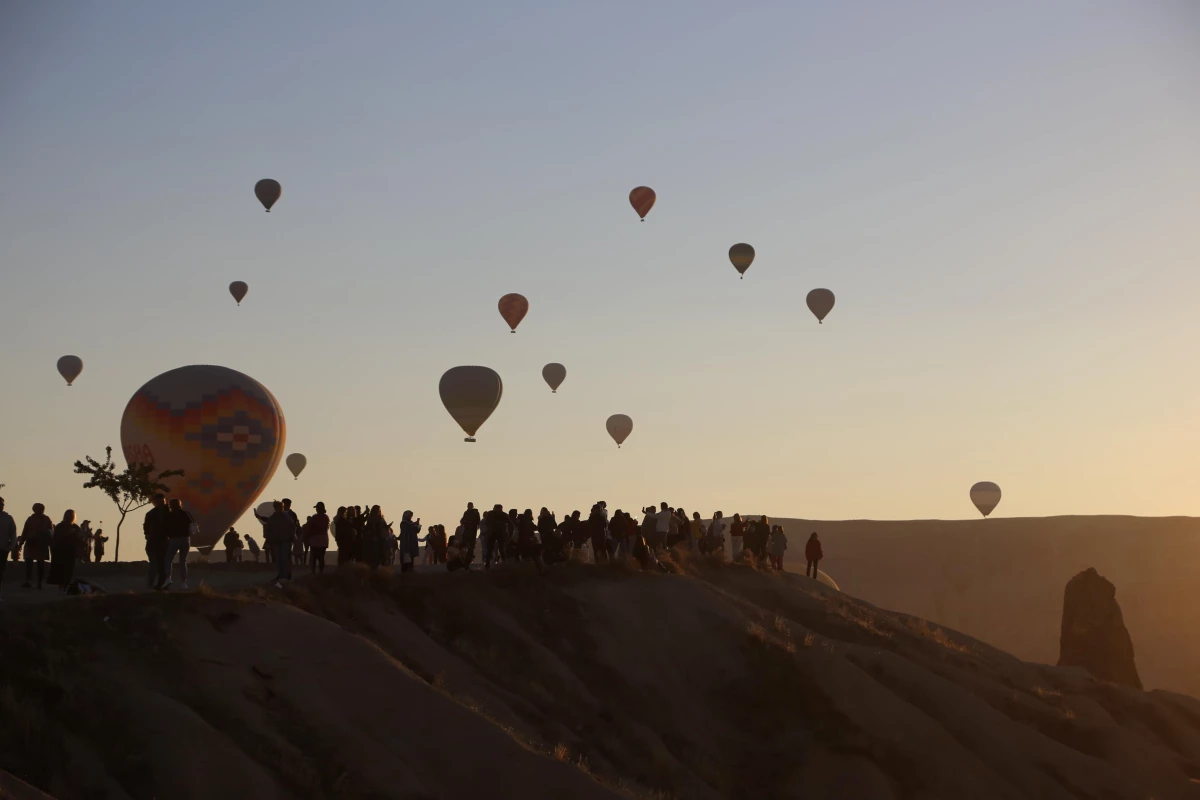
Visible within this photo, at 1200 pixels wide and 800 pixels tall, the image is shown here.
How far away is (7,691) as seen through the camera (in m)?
19.9

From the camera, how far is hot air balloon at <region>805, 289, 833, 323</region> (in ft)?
220

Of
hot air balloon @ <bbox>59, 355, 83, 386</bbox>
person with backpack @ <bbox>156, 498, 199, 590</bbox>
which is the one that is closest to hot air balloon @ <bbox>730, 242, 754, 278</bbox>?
hot air balloon @ <bbox>59, 355, 83, 386</bbox>

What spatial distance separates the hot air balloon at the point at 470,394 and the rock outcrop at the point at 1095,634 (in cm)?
3165

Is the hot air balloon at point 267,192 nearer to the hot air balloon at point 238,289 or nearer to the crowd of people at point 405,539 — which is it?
the hot air balloon at point 238,289

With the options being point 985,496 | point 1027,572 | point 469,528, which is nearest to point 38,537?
point 469,528

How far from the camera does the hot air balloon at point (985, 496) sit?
114 metres

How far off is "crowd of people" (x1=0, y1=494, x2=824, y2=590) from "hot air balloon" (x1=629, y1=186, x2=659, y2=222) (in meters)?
19.2

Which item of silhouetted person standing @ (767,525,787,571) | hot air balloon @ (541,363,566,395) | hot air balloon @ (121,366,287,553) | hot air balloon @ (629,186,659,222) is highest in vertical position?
hot air balloon @ (629,186,659,222)

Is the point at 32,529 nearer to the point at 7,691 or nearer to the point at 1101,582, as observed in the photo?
the point at 7,691

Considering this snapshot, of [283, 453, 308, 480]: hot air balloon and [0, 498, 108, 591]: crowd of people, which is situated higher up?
[283, 453, 308, 480]: hot air balloon

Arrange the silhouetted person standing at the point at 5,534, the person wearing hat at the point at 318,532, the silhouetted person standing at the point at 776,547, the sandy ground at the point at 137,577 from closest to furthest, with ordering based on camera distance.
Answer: the silhouetted person standing at the point at 5,534 → the sandy ground at the point at 137,577 → the person wearing hat at the point at 318,532 → the silhouetted person standing at the point at 776,547

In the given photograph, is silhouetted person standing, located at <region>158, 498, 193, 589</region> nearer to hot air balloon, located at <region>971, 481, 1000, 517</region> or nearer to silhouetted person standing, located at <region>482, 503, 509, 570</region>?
silhouetted person standing, located at <region>482, 503, 509, 570</region>

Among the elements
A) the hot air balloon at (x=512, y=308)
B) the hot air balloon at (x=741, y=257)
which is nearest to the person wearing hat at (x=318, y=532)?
the hot air balloon at (x=512, y=308)

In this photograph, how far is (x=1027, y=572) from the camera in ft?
490
